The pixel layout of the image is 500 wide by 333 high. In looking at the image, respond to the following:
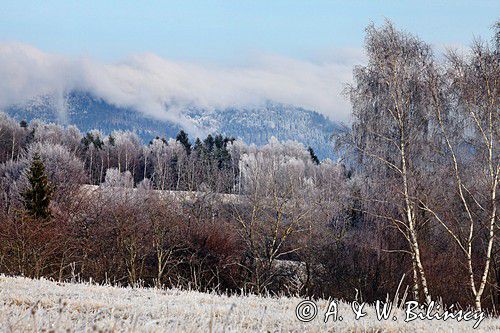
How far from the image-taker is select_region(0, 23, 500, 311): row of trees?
14719mm

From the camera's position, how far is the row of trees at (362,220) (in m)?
14.7

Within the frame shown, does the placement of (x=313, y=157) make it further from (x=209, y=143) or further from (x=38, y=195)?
(x=38, y=195)

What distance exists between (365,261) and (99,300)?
18.4 meters

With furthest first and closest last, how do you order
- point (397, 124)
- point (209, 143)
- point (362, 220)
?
1. point (209, 143)
2. point (362, 220)
3. point (397, 124)

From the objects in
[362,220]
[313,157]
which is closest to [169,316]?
[362,220]

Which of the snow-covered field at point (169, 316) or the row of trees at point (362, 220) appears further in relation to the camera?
the row of trees at point (362, 220)

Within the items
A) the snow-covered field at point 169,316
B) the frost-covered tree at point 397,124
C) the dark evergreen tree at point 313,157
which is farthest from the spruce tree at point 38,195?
the dark evergreen tree at point 313,157

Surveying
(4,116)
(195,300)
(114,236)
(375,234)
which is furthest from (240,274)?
(4,116)

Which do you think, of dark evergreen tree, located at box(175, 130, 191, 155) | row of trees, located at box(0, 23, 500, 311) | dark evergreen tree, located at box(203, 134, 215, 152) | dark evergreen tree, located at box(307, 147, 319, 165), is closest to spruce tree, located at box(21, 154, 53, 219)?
row of trees, located at box(0, 23, 500, 311)

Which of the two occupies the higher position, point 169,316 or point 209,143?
point 209,143

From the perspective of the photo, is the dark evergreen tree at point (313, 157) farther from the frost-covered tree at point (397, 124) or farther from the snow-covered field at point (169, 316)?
the snow-covered field at point (169, 316)

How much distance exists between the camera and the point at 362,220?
2289 centimetres

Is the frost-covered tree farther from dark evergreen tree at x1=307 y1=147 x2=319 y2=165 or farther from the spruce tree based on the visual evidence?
dark evergreen tree at x1=307 y1=147 x2=319 y2=165

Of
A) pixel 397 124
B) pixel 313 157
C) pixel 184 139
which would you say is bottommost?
pixel 397 124
